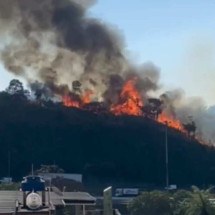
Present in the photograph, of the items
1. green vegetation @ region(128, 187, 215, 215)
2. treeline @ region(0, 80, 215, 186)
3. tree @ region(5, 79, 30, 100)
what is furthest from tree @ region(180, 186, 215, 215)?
tree @ region(5, 79, 30, 100)

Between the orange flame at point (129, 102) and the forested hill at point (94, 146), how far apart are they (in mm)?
5056

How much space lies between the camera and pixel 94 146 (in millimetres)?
144875

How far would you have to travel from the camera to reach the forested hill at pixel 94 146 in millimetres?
137250

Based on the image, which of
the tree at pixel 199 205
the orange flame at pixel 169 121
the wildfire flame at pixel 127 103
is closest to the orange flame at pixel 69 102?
the wildfire flame at pixel 127 103

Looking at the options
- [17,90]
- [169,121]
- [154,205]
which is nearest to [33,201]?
[154,205]

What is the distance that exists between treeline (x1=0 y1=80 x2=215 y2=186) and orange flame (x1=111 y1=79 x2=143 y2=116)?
4.58 m

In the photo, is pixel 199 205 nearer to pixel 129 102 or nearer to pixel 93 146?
pixel 93 146

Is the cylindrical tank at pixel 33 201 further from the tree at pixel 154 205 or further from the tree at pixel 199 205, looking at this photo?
the tree at pixel 154 205

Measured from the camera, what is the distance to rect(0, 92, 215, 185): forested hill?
13725cm

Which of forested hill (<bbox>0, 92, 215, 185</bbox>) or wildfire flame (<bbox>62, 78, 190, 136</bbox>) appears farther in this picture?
wildfire flame (<bbox>62, 78, 190, 136</bbox>)

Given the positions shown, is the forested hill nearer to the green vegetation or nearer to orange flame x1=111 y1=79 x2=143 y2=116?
orange flame x1=111 y1=79 x2=143 y2=116

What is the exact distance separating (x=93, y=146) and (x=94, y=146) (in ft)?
0.63

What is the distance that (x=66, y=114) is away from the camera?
15062 centimetres

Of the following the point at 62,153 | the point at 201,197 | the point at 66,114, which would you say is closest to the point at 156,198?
the point at 201,197
